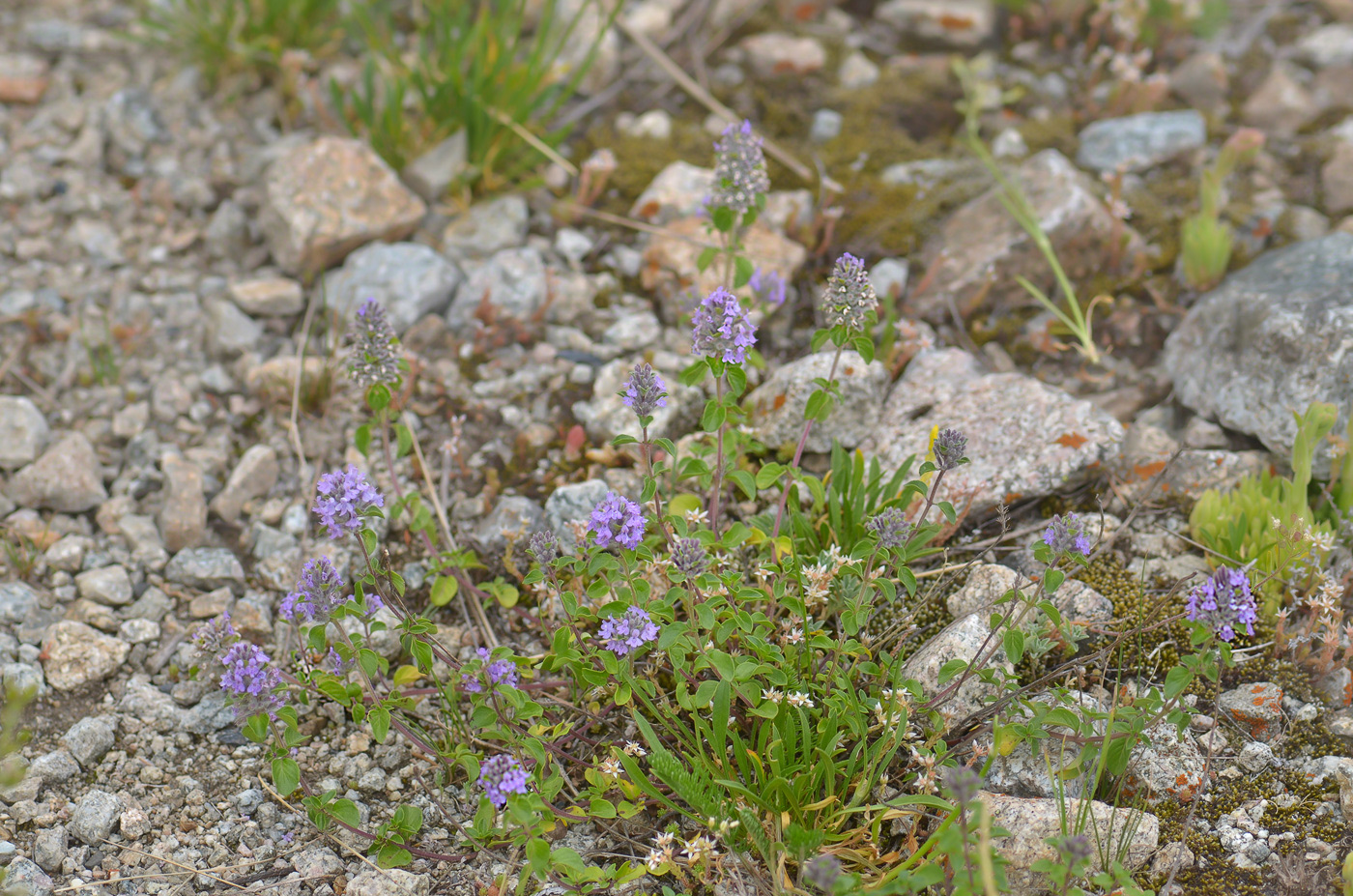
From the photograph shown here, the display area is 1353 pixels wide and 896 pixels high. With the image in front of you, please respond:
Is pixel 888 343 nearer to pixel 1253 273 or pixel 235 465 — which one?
pixel 1253 273

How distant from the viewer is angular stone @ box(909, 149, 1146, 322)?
509 centimetres

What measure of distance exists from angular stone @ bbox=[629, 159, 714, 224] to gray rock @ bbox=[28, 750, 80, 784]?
12.4 feet

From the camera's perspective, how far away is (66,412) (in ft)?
15.4

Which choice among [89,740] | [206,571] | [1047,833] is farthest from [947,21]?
[89,740]

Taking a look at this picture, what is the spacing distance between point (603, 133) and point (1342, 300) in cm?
400

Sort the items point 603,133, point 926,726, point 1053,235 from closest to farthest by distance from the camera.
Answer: point 926,726 → point 1053,235 → point 603,133

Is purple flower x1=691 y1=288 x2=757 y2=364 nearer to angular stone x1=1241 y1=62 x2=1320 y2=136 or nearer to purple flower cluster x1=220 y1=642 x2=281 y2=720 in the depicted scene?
purple flower cluster x1=220 y1=642 x2=281 y2=720

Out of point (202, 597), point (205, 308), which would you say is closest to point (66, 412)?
point (205, 308)

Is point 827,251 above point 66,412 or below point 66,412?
above

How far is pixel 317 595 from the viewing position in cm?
303

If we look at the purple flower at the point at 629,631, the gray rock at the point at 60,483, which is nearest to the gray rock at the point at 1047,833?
the purple flower at the point at 629,631

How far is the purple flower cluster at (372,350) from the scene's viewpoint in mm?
3502

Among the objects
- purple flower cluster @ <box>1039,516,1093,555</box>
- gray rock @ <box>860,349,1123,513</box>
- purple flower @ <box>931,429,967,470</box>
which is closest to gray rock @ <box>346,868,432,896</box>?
purple flower @ <box>931,429,967,470</box>

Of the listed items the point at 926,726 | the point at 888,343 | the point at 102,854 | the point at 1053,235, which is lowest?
the point at 102,854
